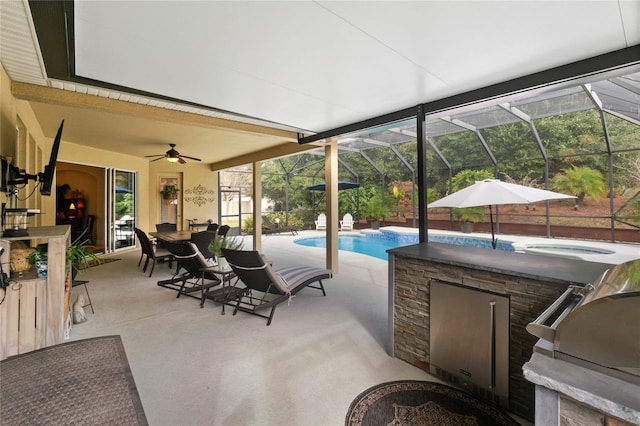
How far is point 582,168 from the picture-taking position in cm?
984

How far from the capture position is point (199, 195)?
11.0 meters

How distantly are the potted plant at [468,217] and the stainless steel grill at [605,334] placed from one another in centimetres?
1103

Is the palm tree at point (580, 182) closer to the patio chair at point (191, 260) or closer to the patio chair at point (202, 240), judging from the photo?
the patio chair at point (202, 240)

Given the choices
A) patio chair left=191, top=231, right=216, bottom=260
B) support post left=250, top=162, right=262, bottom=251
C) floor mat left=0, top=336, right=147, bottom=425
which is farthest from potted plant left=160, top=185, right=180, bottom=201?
floor mat left=0, top=336, right=147, bottom=425

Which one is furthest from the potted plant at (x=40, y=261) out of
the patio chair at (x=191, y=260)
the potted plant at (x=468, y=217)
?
the potted plant at (x=468, y=217)

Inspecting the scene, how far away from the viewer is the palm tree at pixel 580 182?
9438 millimetres

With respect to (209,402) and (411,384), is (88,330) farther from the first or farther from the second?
(411,384)

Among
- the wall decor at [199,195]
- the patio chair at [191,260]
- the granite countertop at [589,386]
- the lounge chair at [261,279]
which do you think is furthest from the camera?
the wall decor at [199,195]

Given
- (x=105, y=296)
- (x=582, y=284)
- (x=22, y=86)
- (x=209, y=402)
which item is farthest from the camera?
(x=105, y=296)

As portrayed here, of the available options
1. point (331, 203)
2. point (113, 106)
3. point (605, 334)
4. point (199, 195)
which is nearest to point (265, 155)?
point (331, 203)

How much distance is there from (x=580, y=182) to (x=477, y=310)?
10.8m

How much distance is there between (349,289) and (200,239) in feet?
9.83

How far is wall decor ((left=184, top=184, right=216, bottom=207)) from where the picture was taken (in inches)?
423

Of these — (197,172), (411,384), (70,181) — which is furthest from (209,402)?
(70,181)
